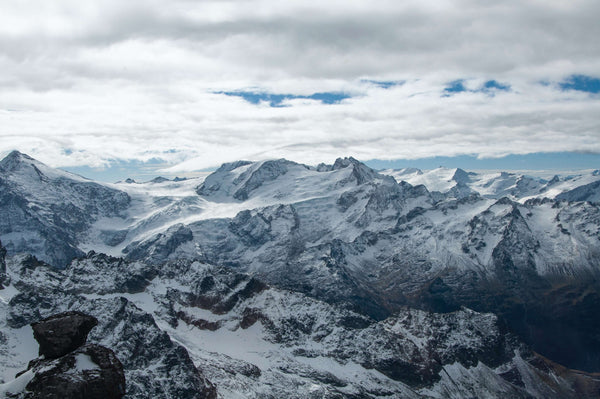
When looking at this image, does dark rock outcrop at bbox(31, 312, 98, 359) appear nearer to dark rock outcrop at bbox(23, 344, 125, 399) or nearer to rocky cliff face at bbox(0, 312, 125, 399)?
rocky cliff face at bbox(0, 312, 125, 399)

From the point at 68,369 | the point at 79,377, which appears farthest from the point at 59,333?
the point at 79,377

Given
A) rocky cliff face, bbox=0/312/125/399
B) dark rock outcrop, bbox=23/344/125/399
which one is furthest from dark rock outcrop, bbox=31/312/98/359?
dark rock outcrop, bbox=23/344/125/399

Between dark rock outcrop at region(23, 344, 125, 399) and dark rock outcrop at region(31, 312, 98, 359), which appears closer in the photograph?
dark rock outcrop at region(23, 344, 125, 399)

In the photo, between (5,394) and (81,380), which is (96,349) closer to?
(81,380)

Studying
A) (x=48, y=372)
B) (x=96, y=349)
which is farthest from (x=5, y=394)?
(x=96, y=349)

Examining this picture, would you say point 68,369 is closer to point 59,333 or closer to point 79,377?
point 79,377

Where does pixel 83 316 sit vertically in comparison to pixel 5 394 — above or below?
above

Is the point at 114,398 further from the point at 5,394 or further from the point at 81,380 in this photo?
the point at 5,394

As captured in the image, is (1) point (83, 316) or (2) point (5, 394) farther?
(1) point (83, 316)
